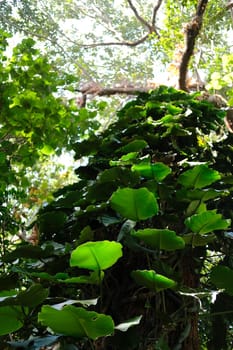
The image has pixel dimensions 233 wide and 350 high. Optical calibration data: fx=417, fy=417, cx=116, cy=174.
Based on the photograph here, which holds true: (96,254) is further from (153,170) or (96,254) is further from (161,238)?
(153,170)

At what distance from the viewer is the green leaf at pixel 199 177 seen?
1636 mm

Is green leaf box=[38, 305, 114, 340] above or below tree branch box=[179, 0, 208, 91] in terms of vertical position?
below

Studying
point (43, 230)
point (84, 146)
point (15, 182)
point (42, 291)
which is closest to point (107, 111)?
point (15, 182)

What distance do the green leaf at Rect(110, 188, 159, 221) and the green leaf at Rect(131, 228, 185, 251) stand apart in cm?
10

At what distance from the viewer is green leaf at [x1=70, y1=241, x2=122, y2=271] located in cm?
120

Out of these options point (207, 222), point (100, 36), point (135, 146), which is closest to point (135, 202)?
point (207, 222)

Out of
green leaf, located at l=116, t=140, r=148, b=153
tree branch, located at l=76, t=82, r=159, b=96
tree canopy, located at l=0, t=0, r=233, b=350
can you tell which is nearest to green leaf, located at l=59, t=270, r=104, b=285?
tree canopy, located at l=0, t=0, r=233, b=350

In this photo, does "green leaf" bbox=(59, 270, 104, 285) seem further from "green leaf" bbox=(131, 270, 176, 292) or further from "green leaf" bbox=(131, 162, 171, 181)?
"green leaf" bbox=(131, 162, 171, 181)

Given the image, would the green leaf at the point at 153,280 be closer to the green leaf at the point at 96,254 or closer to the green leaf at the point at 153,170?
the green leaf at the point at 96,254

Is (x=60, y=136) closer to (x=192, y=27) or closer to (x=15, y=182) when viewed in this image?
(x=15, y=182)

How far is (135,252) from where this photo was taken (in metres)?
1.78

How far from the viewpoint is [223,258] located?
200cm

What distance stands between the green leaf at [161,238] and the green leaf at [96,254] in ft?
0.49

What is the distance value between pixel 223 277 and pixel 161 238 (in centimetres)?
23
